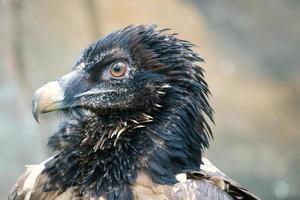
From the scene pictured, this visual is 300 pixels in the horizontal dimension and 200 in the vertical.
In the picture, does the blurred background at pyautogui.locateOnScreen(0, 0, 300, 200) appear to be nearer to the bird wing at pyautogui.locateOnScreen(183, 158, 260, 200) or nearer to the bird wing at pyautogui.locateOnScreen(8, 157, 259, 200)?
the bird wing at pyautogui.locateOnScreen(8, 157, 259, 200)

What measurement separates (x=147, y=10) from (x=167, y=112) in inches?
236

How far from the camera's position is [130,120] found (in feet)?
12.1

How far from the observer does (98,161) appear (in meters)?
3.65

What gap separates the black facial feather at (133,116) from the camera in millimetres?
3629

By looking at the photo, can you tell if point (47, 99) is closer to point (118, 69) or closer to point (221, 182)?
point (118, 69)

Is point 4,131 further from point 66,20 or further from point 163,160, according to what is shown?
point 163,160

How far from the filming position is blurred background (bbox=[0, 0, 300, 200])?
857 cm

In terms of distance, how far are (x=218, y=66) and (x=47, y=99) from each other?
19.4 feet

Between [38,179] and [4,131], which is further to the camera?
[4,131]

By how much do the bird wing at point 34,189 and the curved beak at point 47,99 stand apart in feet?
1.24

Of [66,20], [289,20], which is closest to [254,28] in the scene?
[289,20]

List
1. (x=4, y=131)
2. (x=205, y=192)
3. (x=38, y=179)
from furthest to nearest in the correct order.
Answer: (x=4, y=131)
(x=38, y=179)
(x=205, y=192)

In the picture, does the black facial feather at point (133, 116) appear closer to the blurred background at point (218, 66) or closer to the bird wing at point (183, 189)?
the bird wing at point (183, 189)

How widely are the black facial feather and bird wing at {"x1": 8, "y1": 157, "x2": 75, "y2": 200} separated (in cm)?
4
